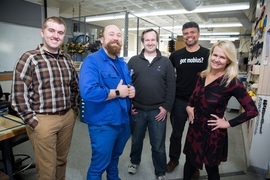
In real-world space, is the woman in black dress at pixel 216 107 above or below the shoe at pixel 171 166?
above

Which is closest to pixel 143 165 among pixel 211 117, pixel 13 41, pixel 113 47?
pixel 211 117

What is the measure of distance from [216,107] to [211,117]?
3.4 inches

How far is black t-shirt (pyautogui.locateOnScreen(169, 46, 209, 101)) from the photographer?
1.80 metres

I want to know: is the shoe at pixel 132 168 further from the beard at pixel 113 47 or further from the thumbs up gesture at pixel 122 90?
the beard at pixel 113 47

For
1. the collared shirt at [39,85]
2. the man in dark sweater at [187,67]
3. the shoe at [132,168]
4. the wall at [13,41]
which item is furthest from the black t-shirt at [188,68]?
the wall at [13,41]

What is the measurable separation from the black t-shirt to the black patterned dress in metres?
0.37

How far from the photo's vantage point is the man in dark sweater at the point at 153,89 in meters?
1.69

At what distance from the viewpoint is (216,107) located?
52.3 inches

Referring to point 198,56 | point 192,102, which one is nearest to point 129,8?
point 198,56

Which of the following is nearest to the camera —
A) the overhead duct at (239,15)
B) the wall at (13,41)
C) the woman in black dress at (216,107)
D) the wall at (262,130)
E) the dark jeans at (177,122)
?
the woman in black dress at (216,107)

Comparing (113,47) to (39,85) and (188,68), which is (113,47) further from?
(188,68)

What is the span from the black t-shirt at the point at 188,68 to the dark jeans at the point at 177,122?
0.08 metres

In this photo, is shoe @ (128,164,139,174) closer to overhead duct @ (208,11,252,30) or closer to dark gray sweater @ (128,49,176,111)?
dark gray sweater @ (128,49,176,111)

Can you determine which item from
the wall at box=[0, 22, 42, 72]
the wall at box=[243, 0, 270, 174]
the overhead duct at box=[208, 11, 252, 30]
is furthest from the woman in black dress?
the overhead duct at box=[208, 11, 252, 30]
